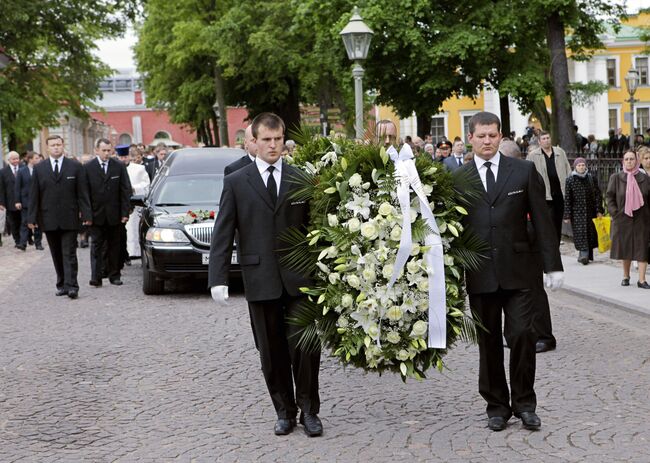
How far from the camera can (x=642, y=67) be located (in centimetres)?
8381

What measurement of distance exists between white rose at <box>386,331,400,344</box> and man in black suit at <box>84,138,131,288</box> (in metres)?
9.50

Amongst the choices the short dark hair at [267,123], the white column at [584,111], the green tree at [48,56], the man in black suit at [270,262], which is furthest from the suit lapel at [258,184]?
the white column at [584,111]

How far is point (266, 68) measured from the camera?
155 ft

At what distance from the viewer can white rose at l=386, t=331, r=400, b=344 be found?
6.31 meters

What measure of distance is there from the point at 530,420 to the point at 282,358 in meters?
1.51

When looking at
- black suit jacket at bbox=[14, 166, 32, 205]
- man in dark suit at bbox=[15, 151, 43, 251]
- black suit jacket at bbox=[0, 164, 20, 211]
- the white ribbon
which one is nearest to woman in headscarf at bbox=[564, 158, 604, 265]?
the white ribbon

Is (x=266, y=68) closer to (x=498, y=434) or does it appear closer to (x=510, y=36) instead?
(x=510, y=36)

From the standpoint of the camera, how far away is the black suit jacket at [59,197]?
13992 millimetres

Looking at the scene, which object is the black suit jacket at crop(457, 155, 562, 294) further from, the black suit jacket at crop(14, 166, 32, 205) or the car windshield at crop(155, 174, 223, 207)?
the black suit jacket at crop(14, 166, 32, 205)

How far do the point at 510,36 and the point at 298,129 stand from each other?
28.7 m

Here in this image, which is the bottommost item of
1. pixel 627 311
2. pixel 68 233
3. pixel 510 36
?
pixel 627 311

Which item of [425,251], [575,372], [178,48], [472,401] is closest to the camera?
[425,251]

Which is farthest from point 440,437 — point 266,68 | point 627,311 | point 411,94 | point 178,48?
point 178,48

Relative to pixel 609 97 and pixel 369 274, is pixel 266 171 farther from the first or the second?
pixel 609 97
